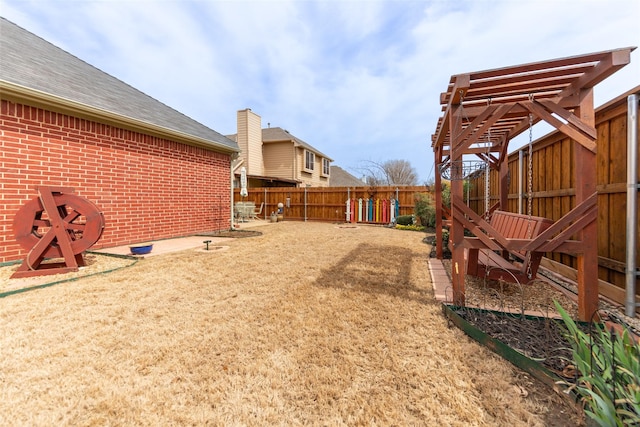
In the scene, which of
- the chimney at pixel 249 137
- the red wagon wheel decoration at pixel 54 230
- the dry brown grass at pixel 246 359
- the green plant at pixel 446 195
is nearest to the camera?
the dry brown grass at pixel 246 359

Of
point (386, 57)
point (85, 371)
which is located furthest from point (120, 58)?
point (85, 371)

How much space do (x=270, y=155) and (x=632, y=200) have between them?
19.9 meters

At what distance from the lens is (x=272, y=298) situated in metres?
3.11

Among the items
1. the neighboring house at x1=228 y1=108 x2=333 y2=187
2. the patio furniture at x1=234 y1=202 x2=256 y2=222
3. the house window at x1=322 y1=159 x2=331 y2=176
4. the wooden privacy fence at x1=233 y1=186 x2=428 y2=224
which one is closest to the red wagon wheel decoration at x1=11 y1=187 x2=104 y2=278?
the patio furniture at x1=234 y1=202 x2=256 y2=222

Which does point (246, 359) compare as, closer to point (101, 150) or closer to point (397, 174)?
point (101, 150)

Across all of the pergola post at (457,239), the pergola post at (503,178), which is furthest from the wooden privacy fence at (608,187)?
the pergola post at (457,239)

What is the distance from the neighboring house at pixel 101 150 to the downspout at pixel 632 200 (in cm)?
799

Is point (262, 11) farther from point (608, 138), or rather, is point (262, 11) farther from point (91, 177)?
point (608, 138)

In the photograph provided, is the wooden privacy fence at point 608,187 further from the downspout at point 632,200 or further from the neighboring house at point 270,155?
the neighboring house at point 270,155

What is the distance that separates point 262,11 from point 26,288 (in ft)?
22.9

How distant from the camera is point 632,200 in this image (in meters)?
2.54

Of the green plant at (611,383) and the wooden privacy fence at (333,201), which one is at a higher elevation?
the wooden privacy fence at (333,201)

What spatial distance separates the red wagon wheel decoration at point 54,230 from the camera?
149 inches

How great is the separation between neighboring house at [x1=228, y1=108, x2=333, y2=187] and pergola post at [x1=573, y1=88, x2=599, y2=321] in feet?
54.1
